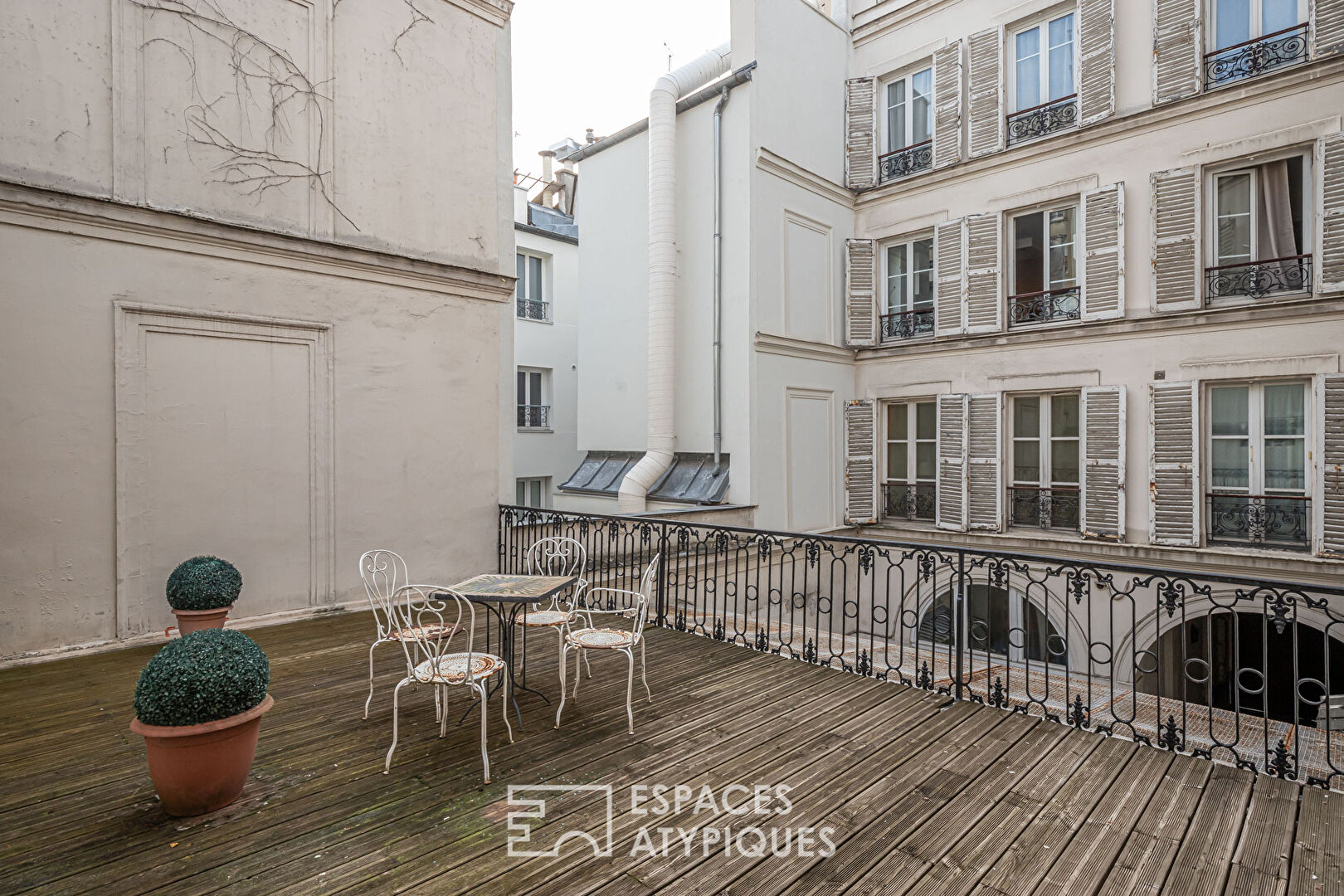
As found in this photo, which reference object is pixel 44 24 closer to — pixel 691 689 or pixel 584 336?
pixel 691 689

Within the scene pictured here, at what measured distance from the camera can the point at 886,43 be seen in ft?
38.0

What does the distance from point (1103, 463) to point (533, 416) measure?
36.0ft

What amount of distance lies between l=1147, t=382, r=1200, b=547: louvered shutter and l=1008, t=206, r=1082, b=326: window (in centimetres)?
169

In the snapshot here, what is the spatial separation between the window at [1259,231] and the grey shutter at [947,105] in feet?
11.3

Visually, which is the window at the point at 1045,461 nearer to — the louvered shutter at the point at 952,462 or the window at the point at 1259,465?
the louvered shutter at the point at 952,462

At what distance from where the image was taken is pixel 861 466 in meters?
11.6

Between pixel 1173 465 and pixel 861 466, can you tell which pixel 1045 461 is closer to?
pixel 1173 465

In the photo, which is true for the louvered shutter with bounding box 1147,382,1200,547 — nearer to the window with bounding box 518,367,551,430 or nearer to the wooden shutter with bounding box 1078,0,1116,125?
the wooden shutter with bounding box 1078,0,1116,125

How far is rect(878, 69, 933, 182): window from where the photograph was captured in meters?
11.3

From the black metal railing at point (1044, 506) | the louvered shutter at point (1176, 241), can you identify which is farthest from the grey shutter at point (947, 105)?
the black metal railing at point (1044, 506)

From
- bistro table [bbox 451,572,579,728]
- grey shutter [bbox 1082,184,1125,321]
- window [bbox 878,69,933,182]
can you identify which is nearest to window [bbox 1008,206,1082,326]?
grey shutter [bbox 1082,184,1125,321]

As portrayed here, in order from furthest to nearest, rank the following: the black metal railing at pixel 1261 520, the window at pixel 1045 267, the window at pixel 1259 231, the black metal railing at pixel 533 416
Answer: the black metal railing at pixel 533 416
the window at pixel 1045 267
the window at pixel 1259 231
the black metal railing at pixel 1261 520

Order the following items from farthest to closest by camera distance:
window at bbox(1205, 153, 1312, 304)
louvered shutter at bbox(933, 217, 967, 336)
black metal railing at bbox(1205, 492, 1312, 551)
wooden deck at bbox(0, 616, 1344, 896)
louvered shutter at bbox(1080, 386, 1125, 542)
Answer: louvered shutter at bbox(933, 217, 967, 336) < louvered shutter at bbox(1080, 386, 1125, 542) < window at bbox(1205, 153, 1312, 304) < black metal railing at bbox(1205, 492, 1312, 551) < wooden deck at bbox(0, 616, 1344, 896)

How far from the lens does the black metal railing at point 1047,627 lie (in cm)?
375
